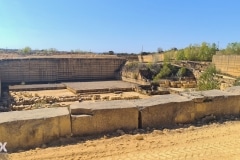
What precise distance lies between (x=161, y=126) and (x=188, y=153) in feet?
3.22

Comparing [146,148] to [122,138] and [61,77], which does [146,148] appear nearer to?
[122,138]

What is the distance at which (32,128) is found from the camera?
3.43 meters

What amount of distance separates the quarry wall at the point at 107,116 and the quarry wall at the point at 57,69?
28.9 m

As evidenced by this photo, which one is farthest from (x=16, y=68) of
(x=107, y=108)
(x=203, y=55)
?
(x=107, y=108)

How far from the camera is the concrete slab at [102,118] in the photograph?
372 centimetres

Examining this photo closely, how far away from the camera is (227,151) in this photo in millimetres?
3287

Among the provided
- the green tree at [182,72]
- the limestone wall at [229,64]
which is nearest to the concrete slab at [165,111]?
the limestone wall at [229,64]

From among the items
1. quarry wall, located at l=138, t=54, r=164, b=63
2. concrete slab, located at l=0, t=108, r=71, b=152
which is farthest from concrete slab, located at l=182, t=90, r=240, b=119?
quarry wall, located at l=138, t=54, r=164, b=63

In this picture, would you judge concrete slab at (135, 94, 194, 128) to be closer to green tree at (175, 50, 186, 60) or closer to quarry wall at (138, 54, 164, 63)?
green tree at (175, 50, 186, 60)

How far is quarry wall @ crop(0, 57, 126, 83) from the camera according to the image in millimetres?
30672

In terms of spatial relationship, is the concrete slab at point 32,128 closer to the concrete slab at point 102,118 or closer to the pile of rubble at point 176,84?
the concrete slab at point 102,118

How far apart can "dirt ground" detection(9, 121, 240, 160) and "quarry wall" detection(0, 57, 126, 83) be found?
96.5 ft

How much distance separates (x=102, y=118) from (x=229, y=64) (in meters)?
22.7

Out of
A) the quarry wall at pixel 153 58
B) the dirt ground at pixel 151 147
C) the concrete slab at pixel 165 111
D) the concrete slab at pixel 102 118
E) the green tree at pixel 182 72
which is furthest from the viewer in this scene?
the quarry wall at pixel 153 58
